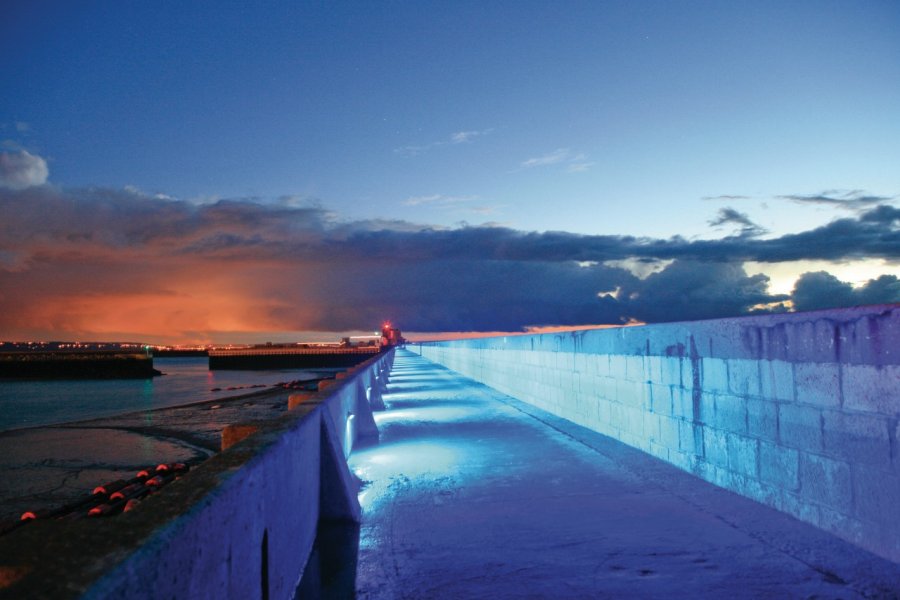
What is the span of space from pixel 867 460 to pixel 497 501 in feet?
10.4

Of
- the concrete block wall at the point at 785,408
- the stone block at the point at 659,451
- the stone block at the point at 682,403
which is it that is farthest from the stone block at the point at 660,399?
the stone block at the point at 659,451

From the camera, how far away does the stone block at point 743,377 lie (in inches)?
233

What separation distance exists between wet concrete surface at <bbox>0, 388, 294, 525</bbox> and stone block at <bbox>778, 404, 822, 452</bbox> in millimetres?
6950

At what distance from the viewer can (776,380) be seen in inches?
219

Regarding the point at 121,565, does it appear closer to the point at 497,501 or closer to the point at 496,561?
the point at 496,561

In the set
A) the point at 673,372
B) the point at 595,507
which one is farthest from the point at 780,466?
the point at 673,372

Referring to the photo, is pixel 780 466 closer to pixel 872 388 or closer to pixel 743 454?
pixel 743 454

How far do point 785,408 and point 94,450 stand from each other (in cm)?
2273

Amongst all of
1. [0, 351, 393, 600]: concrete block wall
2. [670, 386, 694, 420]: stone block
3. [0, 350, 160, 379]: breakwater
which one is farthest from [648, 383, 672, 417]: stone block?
[0, 350, 160, 379]: breakwater

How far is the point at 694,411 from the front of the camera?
7137mm

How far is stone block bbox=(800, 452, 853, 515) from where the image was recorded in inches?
185

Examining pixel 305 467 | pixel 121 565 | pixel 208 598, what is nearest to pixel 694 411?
pixel 305 467

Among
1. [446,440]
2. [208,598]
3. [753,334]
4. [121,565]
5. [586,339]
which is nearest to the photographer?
[121,565]

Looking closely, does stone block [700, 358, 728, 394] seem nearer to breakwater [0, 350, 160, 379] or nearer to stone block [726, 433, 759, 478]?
stone block [726, 433, 759, 478]
